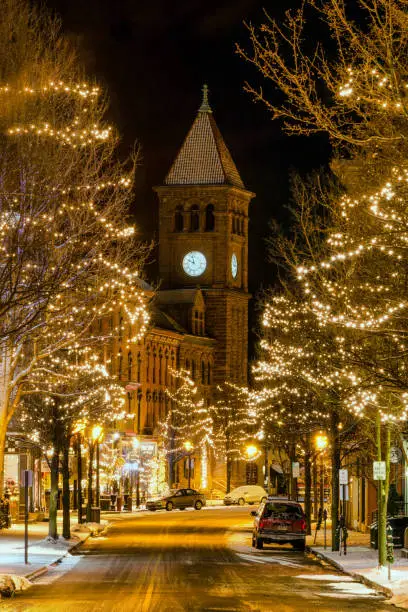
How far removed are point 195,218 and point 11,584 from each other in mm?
108393

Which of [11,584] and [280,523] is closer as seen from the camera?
[11,584]

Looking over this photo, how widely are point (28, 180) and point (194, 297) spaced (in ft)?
325

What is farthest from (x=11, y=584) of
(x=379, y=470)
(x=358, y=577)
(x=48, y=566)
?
(x=379, y=470)

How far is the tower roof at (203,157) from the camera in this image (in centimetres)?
13343

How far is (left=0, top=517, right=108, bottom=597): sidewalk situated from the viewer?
3105 cm

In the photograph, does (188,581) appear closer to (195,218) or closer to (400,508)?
(400,508)

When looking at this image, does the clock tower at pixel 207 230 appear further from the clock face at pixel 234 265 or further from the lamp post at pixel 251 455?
the lamp post at pixel 251 455

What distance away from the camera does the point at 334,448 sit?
42781 mm

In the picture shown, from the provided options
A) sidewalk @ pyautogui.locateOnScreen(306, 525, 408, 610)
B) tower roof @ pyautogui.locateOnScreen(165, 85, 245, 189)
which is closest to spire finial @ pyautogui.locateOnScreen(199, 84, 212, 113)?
tower roof @ pyautogui.locateOnScreen(165, 85, 245, 189)

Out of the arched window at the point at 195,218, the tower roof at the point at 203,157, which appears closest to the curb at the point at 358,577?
the tower roof at the point at 203,157

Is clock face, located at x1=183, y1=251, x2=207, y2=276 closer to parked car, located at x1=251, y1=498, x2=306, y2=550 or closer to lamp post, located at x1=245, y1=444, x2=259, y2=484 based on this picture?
lamp post, located at x1=245, y1=444, x2=259, y2=484

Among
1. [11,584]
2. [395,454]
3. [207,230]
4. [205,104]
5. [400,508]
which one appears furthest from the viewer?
[207,230]

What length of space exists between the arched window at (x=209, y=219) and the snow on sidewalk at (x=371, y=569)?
302 ft

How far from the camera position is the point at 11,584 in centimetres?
2825
